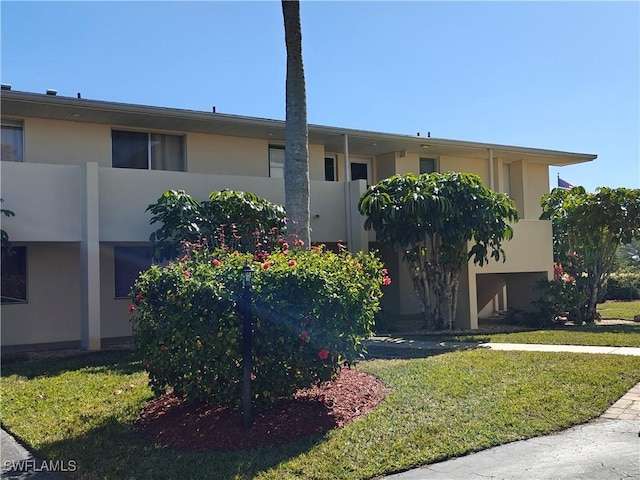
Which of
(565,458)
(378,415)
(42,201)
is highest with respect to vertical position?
(42,201)

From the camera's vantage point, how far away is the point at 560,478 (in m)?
5.08

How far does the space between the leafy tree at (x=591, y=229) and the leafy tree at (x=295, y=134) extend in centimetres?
967

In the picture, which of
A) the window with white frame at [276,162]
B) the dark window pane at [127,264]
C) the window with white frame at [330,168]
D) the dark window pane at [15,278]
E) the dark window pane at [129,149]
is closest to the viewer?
the dark window pane at [15,278]

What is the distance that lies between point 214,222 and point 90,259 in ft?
8.48

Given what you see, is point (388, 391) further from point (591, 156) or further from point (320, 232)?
point (591, 156)

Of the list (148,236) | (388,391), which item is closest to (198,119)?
(148,236)

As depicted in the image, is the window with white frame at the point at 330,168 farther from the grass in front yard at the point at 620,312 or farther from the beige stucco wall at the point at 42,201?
the grass in front yard at the point at 620,312

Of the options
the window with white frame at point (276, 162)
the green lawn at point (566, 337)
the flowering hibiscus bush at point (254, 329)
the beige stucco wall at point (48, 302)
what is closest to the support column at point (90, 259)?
the beige stucco wall at point (48, 302)

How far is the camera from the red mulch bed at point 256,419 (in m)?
6.18

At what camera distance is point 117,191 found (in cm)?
1312

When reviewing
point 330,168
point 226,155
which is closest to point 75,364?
point 226,155

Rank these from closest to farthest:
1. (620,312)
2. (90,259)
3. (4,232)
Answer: (4,232) < (90,259) < (620,312)

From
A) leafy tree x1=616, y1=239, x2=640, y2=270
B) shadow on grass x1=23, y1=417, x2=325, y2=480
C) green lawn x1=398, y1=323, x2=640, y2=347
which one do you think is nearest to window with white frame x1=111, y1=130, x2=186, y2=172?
green lawn x1=398, y1=323, x2=640, y2=347

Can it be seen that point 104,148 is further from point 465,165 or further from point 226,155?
point 465,165
